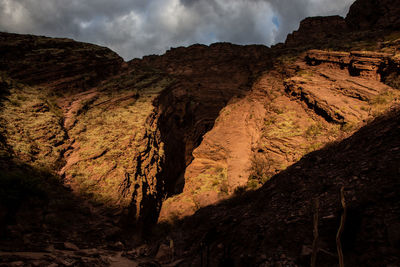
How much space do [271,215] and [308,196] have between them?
1.48m

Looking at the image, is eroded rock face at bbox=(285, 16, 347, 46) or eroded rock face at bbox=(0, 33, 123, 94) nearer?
eroded rock face at bbox=(0, 33, 123, 94)

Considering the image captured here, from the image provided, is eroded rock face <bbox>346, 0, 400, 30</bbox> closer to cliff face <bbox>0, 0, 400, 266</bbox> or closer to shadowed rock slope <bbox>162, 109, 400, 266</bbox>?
cliff face <bbox>0, 0, 400, 266</bbox>

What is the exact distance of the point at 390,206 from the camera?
4.24 m

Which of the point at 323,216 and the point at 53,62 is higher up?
the point at 53,62

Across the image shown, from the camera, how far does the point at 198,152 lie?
54.0ft

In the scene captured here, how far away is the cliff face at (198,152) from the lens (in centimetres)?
598

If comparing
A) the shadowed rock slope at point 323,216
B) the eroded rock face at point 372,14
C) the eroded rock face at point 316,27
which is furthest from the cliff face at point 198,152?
the eroded rock face at point 316,27

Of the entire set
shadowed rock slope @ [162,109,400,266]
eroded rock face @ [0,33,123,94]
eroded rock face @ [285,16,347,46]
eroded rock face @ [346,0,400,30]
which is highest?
eroded rock face @ [285,16,347,46]

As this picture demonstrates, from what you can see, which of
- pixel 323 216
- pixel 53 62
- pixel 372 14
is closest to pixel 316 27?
pixel 372 14

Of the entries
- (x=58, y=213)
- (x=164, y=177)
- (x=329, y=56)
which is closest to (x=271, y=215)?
(x=58, y=213)

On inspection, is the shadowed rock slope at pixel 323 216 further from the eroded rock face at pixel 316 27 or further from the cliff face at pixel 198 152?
the eroded rock face at pixel 316 27

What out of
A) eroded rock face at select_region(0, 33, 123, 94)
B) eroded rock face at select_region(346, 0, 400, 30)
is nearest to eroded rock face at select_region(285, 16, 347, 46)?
eroded rock face at select_region(346, 0, 400, 30)

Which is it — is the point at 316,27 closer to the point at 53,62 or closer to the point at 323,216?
the point at 53,62

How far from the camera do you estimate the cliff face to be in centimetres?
598
